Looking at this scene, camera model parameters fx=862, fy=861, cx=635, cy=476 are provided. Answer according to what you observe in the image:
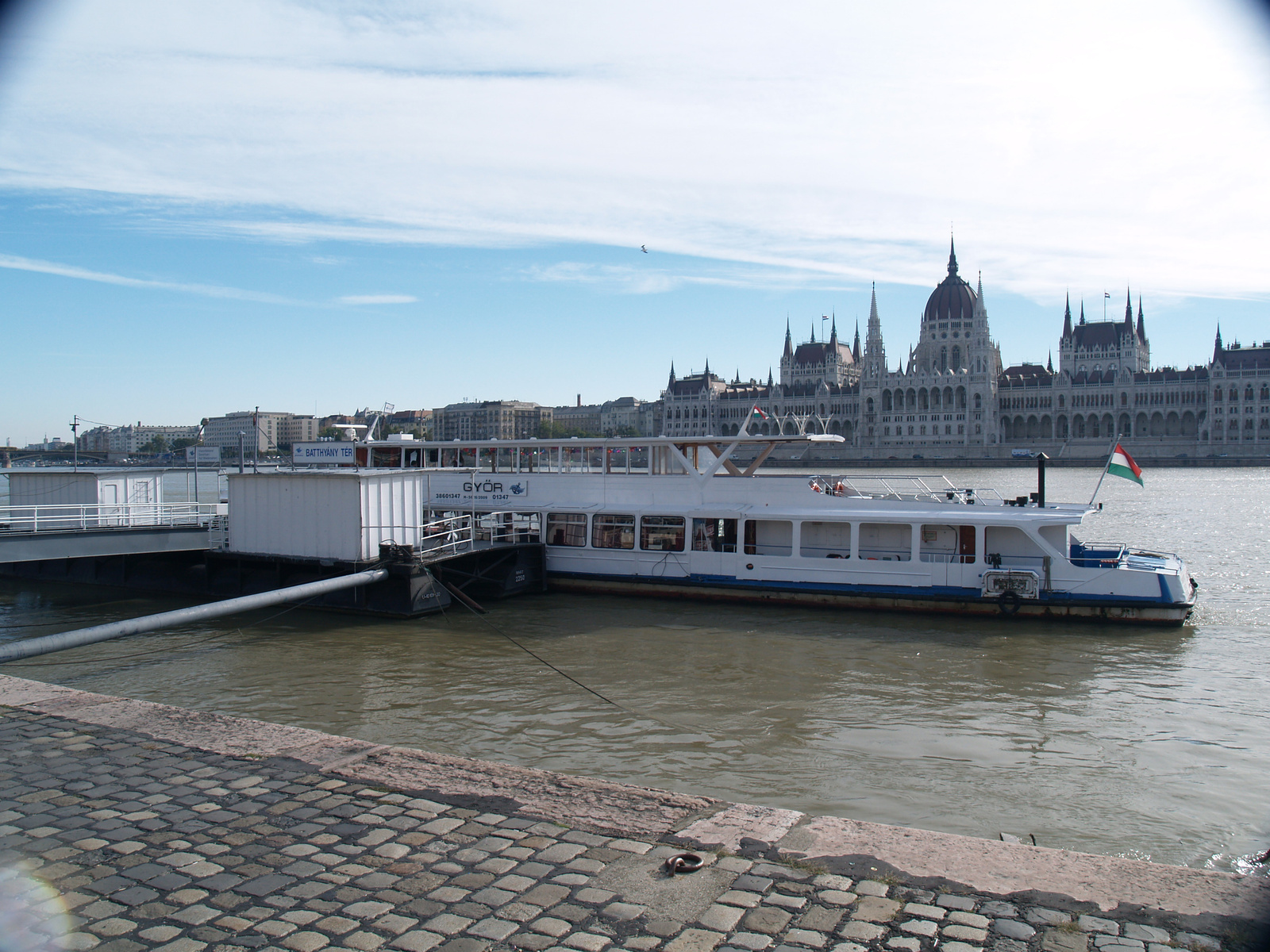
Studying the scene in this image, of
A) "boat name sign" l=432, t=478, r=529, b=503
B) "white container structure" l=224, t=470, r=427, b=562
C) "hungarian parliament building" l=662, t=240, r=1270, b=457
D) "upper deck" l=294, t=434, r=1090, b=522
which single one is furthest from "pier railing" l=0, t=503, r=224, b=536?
"hungarian parliament building" l=662, t=240, r=1270, b=457

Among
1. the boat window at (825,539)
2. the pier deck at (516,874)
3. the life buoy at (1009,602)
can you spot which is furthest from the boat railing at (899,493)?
the pier deck at (516,874)

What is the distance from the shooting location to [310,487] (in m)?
22.3

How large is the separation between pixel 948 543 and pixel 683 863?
17.6 m

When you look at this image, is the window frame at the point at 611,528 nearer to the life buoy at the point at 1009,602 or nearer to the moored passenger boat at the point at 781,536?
the moored passenger boat at the point at 781,536

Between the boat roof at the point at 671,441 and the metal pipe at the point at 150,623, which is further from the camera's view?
the boat roof at the point at 671,441

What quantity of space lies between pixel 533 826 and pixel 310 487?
58.3 ft

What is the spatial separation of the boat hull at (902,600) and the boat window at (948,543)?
2.84ft

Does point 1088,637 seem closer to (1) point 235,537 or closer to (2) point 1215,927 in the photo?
(2) point 1215,927

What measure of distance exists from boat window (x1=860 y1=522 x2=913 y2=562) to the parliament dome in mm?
173815

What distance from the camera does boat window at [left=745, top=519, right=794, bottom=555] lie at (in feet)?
75.9

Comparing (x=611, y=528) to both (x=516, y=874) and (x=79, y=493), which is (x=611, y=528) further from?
(x=516, y=874)

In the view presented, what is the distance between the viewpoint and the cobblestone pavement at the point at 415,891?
195 inches

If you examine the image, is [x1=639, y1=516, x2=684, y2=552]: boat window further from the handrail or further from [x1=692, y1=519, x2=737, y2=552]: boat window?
the handrail

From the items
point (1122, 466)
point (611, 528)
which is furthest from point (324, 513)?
point (1122, 466)
